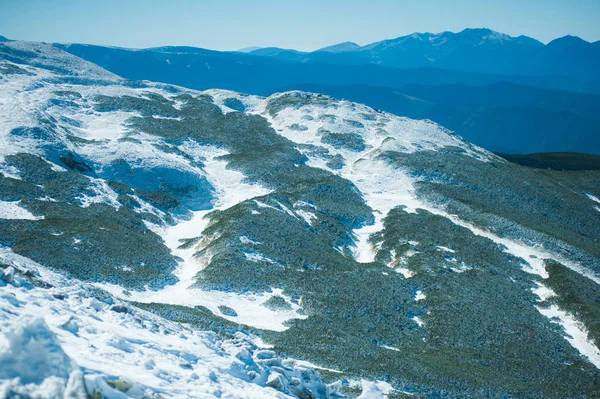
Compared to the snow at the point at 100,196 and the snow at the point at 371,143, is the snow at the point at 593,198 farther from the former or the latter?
the snow at the point at 100,196

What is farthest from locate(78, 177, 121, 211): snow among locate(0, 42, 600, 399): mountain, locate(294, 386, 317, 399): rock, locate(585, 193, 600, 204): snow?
locate(585, 193, 600, 204): snow

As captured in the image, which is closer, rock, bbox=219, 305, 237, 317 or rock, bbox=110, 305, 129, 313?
rock, bbox=110, 305, 129, 313

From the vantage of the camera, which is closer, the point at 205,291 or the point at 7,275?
the point at 7,275

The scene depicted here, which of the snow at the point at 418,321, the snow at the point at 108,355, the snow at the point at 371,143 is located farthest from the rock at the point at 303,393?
the snow at the point at 371,143

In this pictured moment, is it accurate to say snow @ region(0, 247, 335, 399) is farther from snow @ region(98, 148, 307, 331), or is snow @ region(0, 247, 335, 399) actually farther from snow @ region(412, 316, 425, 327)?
snow @ region(412, 316, 425, 327)

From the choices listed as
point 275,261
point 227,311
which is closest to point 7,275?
point 227,311

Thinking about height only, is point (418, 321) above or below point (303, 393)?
below

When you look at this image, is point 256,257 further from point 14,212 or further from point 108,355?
point 108,355
